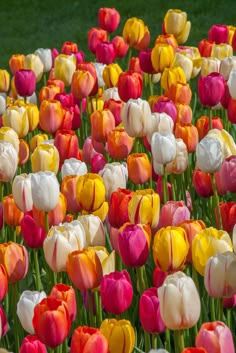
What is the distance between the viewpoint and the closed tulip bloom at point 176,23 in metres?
5.18

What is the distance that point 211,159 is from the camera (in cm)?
306

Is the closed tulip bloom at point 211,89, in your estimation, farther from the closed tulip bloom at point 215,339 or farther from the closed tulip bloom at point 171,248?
the closed tulip bloom at point 215,339

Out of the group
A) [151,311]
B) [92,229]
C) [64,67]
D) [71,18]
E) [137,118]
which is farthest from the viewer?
[71,18]

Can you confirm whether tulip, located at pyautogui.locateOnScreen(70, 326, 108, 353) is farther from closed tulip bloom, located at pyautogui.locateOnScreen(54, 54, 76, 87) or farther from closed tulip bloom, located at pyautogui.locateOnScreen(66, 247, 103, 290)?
closed tulip bloom, located at pyautogui.locateOnScreen(54, 54, 76, 87)

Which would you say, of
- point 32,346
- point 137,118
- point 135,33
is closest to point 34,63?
point 135,33

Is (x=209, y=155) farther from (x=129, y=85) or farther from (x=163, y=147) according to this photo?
(x=129, y=85)

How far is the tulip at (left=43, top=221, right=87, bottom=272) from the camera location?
8.50ft

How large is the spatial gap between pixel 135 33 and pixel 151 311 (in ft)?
10.2

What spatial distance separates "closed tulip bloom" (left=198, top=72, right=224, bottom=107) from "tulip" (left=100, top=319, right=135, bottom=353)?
6.14 feet

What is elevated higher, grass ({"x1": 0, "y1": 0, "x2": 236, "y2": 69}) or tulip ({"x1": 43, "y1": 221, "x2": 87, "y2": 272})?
grass ({"x1": 0, "y1": 0, "x2": 236, "y2": 69})

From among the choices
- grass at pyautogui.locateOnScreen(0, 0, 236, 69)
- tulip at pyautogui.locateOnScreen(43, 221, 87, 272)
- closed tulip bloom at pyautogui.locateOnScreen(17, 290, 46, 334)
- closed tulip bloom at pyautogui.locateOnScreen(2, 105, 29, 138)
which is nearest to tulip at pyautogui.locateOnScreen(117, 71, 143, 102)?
closed tulip bloom at pyautogui.locateOnScreen(2, 105, 29, 138)

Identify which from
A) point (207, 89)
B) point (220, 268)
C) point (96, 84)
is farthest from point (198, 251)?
point (96, 84)

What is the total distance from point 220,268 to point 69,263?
1.30ft

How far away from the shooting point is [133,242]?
2.50 meters
